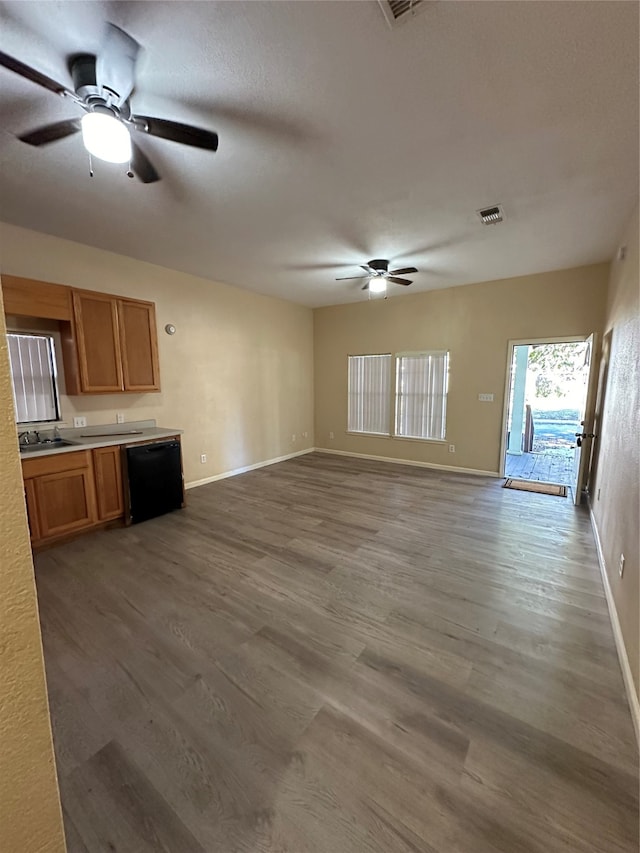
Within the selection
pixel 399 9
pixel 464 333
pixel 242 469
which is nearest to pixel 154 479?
pixel 242 469

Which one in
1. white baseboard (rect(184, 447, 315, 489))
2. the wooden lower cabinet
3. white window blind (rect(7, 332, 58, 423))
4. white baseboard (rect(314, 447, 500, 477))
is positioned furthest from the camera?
white baseboard (rect(314, 447, 500, 477))

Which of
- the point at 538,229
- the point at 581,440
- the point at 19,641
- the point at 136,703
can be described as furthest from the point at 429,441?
the point at 19,641

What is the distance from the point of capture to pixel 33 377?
3.48 meters

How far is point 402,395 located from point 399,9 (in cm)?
519

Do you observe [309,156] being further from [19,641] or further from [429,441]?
[429,441]

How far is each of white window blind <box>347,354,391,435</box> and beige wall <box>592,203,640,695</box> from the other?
3.33 meters

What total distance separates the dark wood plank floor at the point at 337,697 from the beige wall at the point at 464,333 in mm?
2537

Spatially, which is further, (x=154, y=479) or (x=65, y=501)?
(x=154, y=479)

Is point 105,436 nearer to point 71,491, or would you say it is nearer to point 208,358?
point 71,491

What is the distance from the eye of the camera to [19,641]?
1.88ft

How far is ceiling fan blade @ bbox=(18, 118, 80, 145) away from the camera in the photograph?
1783 mm

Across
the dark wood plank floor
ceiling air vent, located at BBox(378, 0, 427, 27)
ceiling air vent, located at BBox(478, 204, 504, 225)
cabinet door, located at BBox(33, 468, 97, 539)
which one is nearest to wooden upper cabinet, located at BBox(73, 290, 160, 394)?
cabinet door, located at BBox(33, 468, 97, 539)

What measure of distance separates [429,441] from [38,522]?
5.29 meters

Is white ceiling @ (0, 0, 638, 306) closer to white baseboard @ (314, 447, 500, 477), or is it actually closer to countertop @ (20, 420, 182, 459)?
countertop @ (20, 420, 182, 459)
